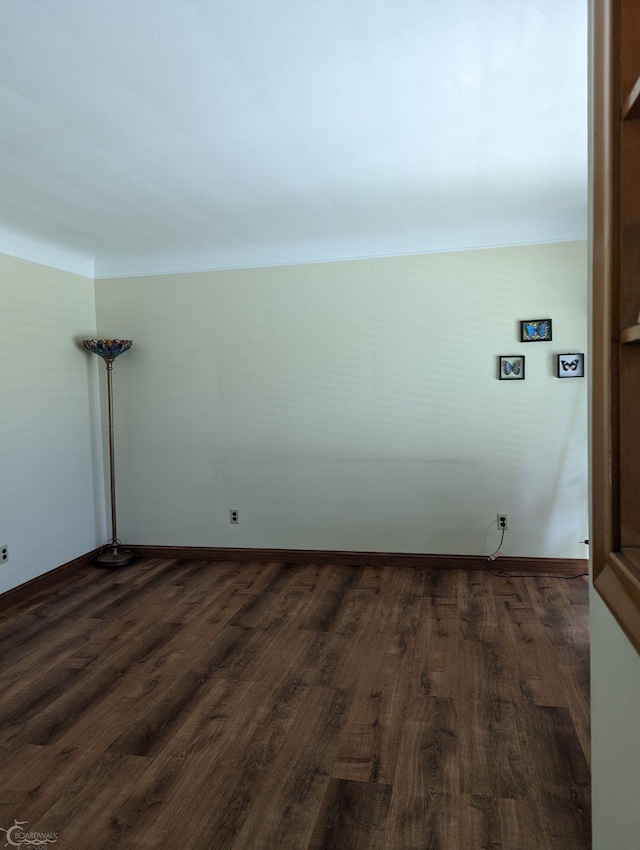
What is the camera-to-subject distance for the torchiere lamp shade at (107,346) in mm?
4438

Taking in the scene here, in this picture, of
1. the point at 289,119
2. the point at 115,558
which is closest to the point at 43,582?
the point at 115,558

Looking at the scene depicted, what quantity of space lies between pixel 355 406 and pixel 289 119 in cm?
237

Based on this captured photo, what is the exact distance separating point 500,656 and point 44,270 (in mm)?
3839

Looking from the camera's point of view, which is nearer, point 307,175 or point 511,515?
point 307,175

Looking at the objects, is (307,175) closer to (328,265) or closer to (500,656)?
(328,265)

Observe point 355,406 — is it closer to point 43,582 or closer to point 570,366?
point 570,366

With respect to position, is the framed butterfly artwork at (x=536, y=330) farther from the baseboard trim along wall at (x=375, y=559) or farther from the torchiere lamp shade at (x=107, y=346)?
the torchiere lamp shade at (x=107, y=346)

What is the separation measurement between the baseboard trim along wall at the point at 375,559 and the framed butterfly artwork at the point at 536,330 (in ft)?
5.10

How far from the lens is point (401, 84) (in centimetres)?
203

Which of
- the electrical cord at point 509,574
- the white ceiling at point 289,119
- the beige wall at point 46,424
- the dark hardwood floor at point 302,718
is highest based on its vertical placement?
the white ceiling at point 289,119

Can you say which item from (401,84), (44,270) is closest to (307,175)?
(401,84)

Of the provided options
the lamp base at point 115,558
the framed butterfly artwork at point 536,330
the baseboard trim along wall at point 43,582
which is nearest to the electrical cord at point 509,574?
the framed butterfly artwork at point 536,330

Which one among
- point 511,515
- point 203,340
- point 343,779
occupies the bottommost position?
point 343,779

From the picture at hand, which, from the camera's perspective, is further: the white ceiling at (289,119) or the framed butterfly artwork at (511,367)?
the framed butterfly artwork at (511,367)
